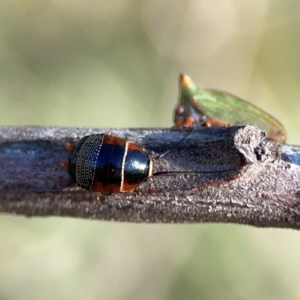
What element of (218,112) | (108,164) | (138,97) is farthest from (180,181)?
(138,97)

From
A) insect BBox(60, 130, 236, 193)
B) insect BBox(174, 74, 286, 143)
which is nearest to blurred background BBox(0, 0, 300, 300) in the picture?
insect BBox(174, 74, 286, 143)

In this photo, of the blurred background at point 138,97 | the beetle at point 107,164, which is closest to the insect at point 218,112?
the beetle at point 107,164

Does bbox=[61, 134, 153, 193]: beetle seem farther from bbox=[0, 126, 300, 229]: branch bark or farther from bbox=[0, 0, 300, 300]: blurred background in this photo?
bbox=[0, 0, 300, 300]: blurred background

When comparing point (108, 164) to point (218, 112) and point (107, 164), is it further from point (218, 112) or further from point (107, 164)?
point (218, 112)

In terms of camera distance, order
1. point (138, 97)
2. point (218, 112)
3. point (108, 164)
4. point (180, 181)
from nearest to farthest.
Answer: point (180, 181) → point (108, 164) → point (218, 112) → point (138, 97)

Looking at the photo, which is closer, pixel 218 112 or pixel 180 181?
pixel 180 181

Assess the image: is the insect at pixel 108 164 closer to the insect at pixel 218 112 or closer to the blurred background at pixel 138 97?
the insect at pixel 218 112

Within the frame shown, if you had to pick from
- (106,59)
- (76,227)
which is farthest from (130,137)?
(106,59)
